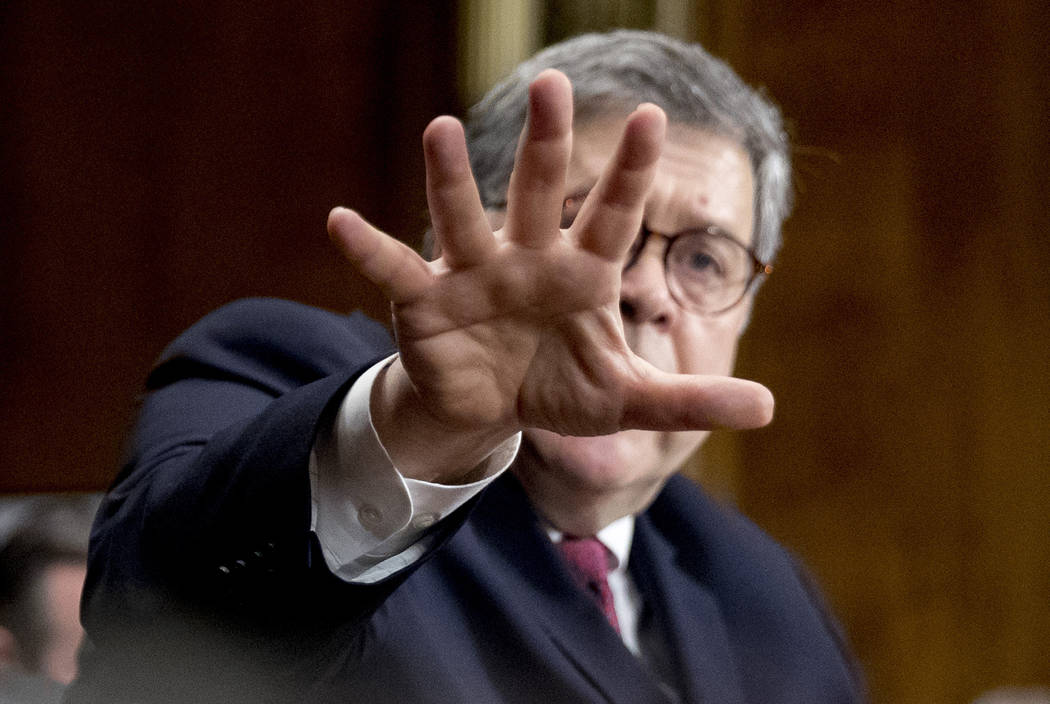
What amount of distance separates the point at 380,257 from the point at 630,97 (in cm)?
65

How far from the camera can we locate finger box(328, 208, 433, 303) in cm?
52

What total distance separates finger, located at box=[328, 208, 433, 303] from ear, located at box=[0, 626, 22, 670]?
1.85ft

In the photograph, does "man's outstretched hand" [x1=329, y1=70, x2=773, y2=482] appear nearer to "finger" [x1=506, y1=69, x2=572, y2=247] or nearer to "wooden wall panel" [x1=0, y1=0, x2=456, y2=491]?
"finger" [x1=506, y1=69, x2=572, y2=247]

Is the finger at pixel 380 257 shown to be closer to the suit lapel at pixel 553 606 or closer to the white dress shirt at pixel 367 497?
the white dress shirt at pixel 367 497

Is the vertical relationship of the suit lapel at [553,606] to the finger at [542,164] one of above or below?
below

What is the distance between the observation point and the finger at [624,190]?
21.2 inches

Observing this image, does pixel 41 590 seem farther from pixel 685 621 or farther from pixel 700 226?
pixel 700 226

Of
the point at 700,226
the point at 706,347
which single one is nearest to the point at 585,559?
the point at 706,347

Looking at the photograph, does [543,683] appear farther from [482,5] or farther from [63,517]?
[482,5]

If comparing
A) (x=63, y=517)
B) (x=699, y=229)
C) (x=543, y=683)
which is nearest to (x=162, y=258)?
(x=63, y=517)

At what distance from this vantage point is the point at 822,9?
234 centimetres

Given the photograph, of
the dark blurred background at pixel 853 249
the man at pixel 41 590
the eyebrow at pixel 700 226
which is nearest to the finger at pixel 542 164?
the eyebrow at pixel 700 226

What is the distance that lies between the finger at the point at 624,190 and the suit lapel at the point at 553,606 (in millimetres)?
437

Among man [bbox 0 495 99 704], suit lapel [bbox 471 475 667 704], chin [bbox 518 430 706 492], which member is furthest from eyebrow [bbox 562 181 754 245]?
man [bbox 0 495 99 704]
